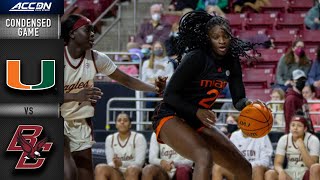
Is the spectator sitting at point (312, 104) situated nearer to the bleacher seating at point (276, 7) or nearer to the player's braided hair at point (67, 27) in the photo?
the bleacher seating at point (276, 7)

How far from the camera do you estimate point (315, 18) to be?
579 inches

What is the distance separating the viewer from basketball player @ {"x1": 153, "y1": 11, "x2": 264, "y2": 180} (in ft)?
24.2

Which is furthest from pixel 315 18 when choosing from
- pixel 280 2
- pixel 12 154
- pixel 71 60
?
pixel 12 154

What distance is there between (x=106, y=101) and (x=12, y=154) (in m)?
5.84

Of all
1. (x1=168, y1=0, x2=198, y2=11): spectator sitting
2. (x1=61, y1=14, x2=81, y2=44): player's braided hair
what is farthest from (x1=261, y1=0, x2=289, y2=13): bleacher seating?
(x1=61, y1=14, x2=81, y2=44): player's braided hair

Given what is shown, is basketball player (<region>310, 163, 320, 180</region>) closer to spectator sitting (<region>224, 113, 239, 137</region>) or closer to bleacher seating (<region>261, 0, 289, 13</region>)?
spectator sitting (<region>224, 113, 239, 137</region>)

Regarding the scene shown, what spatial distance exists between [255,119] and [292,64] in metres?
5.53

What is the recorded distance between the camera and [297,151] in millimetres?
10922

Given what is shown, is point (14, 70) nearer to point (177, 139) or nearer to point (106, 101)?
point (177, 139)

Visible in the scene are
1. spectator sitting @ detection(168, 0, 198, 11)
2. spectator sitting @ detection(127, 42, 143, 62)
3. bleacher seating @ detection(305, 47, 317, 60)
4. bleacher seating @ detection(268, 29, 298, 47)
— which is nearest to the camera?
spectator sitting @ detection(127, 42, 143, 62)

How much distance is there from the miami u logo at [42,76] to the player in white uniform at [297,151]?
4287mm

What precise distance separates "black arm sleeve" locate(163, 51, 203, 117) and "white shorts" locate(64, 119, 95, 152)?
2.93 ft

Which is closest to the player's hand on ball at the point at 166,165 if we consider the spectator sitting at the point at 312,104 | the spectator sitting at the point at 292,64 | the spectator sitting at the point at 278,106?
the spectator sitting at the point at 278,106

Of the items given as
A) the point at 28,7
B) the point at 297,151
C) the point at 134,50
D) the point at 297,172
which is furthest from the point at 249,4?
the point at 28,7
